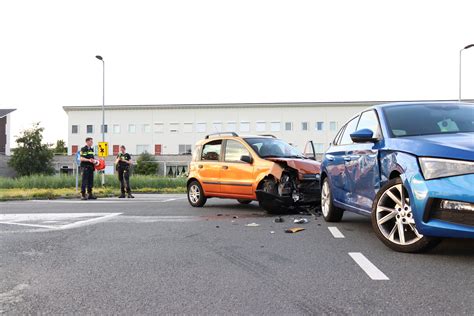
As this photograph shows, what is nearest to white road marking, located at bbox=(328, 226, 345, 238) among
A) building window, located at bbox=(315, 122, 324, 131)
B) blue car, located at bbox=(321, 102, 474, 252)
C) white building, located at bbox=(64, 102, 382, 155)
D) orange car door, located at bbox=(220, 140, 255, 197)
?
blue car, located at bbox=(321, 102, 474, 252)

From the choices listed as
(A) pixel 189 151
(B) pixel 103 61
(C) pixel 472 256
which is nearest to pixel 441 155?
(C) pixel 472 256

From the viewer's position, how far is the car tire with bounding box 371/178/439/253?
15.6 feet

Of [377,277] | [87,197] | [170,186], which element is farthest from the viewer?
[170,186]

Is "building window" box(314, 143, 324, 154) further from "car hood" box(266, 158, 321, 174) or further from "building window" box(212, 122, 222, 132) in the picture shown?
"car hood" box(266, 158, 321, 174)

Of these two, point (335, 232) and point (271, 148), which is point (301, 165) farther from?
point (335, 232)

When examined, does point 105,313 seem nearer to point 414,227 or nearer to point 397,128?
point 414,227

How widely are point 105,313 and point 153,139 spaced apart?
239ft

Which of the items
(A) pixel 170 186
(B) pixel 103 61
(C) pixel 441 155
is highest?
(B) pixel 103 61

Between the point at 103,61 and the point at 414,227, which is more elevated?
the point at 103,61

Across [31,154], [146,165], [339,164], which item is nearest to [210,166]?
[339,164]

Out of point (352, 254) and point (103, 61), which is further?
point (103, 61)

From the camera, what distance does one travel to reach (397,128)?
220 inches

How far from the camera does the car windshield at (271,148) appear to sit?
32.7 ft

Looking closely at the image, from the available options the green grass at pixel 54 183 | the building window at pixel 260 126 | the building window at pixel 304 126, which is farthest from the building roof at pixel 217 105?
the green grass at pixel 54 183
